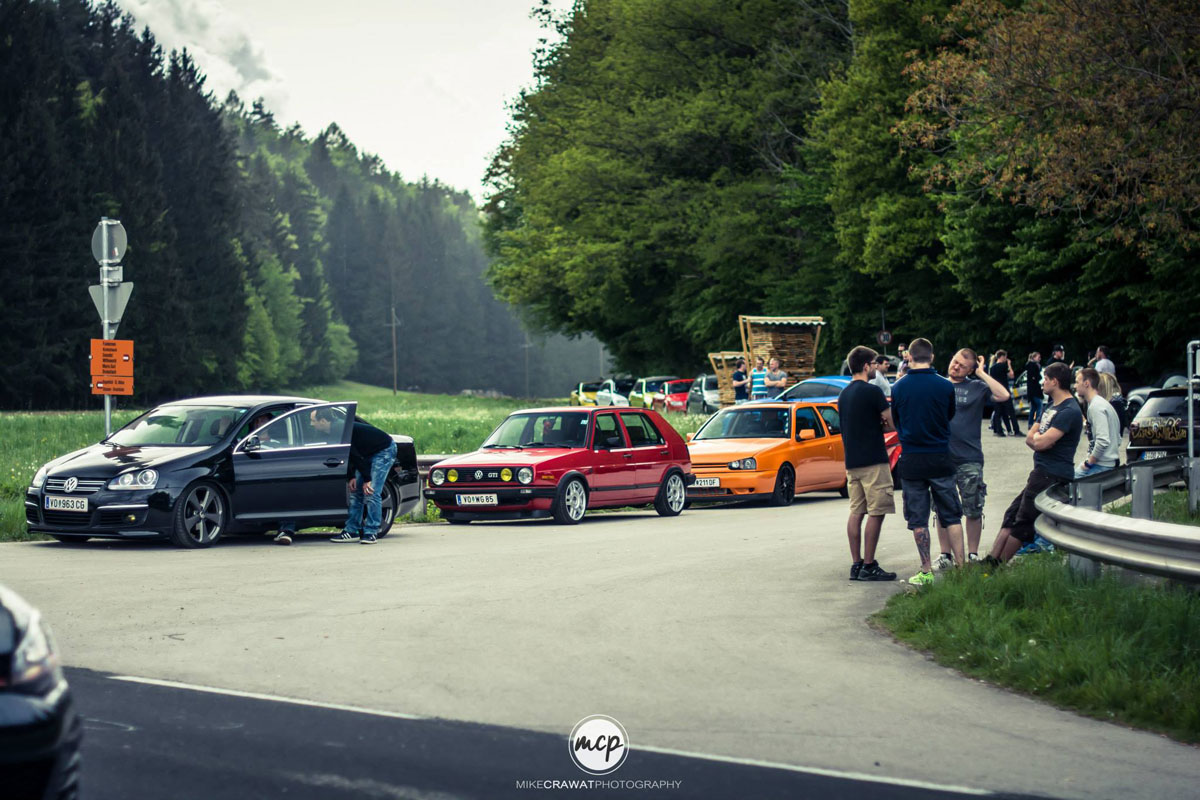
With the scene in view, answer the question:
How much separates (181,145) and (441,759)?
269 ft

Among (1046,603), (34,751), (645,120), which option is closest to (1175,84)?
(1046,603)

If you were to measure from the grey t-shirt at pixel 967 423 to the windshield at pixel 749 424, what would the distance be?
32.3 feet

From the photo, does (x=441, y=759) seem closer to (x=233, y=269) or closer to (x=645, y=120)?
(x=645, y=120)

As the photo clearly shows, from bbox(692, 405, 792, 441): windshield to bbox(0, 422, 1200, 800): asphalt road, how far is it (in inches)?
284

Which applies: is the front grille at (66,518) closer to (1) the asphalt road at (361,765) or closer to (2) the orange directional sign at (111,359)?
(2) the orange directional sign at (111,359)

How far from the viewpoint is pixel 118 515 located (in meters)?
14.3

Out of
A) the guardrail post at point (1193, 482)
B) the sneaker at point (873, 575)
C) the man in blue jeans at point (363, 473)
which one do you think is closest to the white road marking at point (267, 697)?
the sneaker at point (873, 575)

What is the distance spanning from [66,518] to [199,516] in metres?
1.27

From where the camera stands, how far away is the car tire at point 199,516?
47.7 ft

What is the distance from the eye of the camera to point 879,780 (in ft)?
18.4

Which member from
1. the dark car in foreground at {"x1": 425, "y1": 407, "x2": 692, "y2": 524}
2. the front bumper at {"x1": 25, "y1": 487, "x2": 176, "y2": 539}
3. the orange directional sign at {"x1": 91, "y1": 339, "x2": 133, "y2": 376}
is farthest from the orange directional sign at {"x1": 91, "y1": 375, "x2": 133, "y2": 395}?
the dark car in foreground at {"x1": 425, "y1": 407, "x2": 692, "y2": 524}

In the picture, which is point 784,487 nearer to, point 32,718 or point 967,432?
point 967,432

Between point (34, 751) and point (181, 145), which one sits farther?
point (181, 145)

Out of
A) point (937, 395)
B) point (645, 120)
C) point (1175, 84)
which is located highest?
point (645, 120)
